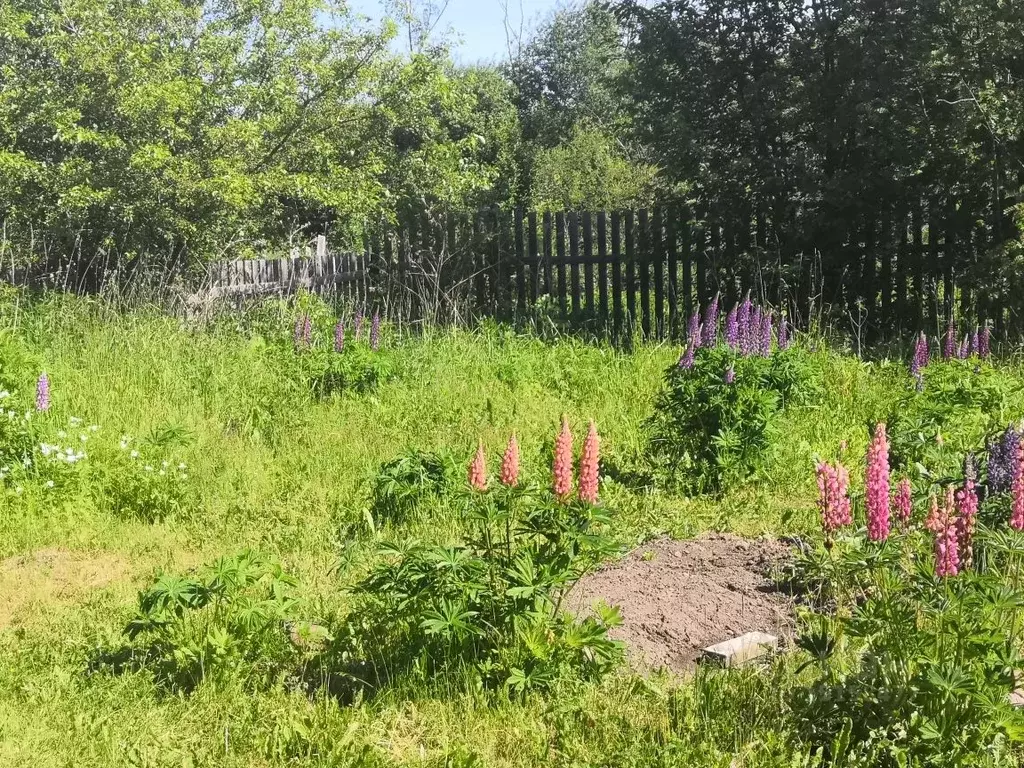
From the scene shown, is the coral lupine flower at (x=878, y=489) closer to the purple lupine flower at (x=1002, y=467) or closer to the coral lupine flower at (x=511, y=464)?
the purple lupine flower at (x=1002, y=467)

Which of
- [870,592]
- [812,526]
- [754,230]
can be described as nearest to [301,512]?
[812,526]

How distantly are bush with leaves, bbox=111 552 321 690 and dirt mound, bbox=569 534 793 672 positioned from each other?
114 cm

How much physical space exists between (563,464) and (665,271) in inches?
338

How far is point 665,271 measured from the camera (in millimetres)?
11289

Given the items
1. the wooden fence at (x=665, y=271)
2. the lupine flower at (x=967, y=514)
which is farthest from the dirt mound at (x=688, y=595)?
the wooden fence at (x=665, y=271)

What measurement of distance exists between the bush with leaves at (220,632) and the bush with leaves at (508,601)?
435 mm

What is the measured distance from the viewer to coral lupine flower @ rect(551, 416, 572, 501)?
2998 mm

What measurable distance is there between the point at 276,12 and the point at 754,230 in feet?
24.2

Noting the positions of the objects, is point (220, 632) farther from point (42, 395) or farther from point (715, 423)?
point (42, 395)

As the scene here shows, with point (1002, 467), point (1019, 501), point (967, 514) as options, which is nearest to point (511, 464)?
point (967, 514)

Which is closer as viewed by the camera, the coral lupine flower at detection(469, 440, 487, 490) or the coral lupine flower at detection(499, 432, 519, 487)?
the coral lupine flower at detection(499, 432, 519, 487)

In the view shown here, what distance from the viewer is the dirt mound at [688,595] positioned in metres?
3.52

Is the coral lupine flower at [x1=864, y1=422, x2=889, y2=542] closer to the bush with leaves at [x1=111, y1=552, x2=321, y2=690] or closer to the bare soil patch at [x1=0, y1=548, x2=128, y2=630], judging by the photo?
the bush with leaves at [x1=111, y1=552, x2=321, y2=690]

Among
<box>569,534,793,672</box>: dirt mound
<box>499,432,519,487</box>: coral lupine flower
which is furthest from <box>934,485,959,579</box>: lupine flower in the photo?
<box>499,432,519,487</box>: coral lupine flower
